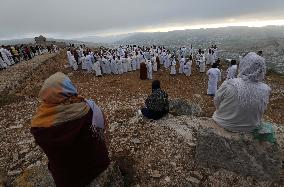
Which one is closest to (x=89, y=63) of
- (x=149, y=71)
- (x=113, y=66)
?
(x=113, y=66)

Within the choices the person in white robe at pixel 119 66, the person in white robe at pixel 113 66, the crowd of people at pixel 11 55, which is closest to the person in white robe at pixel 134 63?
the person in white robe at pixel 119 66

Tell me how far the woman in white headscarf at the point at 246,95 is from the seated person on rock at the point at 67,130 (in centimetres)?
235

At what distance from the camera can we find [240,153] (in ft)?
16.5

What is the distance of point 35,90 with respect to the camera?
13281 mm

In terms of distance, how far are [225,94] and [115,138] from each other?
3.29 metres

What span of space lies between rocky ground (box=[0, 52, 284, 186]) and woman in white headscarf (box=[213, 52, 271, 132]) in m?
1.14

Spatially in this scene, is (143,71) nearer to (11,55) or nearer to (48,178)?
(11,55)

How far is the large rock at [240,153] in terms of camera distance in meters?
4.94

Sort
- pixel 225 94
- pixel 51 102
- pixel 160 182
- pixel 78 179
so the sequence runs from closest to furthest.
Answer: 1. pixel 51 102
2. pixel 78 179
3. pixel 225 94
4. pixel 160 182

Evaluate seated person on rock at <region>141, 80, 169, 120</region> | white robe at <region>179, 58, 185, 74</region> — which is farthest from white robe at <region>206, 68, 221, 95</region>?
seated person on rock at <region>141, 80, 169, 120</region>

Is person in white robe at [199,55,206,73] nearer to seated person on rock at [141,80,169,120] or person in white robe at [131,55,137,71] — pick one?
person in white robe at [131,55,137,71]

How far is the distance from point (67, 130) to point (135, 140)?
3.20 m

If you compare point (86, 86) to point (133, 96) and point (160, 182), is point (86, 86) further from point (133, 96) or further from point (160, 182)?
point (160, 182)

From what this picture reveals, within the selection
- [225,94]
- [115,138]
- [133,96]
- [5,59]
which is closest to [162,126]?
[115,138]
